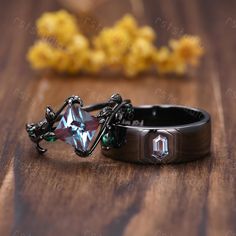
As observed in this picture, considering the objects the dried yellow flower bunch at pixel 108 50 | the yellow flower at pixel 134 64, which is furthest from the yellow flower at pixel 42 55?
the yellow flower at pixel 134 64

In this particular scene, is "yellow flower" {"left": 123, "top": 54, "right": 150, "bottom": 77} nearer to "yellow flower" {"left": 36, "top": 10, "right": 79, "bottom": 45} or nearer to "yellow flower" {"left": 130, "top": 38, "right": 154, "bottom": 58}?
"yellow flower" {"left": 130, "top": 38, "right": 154, "bottom": 58}

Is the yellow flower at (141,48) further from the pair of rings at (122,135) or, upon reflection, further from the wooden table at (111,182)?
the pair of rings at (122,135)

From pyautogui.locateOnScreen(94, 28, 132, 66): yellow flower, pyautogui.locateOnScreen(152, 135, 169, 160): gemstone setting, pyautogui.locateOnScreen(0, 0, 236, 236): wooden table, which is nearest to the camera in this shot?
pyautogui.locateOnScreen(0, 0, 236, 236): wooden table

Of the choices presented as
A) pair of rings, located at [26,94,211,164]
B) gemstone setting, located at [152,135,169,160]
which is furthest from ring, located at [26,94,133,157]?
gemstone setting, located at [152,135,169,160]

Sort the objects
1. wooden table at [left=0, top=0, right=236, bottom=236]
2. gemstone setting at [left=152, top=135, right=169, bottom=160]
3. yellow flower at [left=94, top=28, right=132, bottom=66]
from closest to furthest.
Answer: wooden table at [left=0, top=0, right=236, bottom=236] → gemstone setting at [left=152, top=135, right=169, bottom=160] → yellow flower at [left=94, top=28, right=132, bottom=66]

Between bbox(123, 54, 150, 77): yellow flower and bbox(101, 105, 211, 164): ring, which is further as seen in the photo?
bbox(123, 54, 150, 77): yellow flower

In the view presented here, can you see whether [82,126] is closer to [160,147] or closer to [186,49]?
[160,147]
